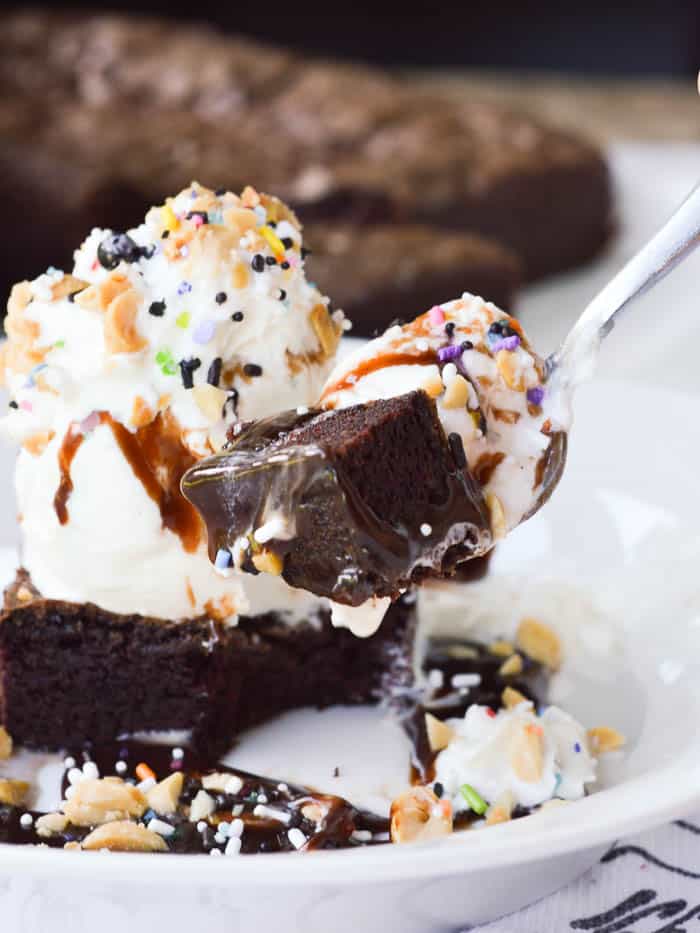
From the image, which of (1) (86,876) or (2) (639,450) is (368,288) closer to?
(2) (639,450)

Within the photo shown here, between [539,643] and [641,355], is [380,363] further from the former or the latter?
[641,355]

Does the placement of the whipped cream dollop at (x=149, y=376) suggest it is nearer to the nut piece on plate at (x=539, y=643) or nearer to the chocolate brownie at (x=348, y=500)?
the chocolate brownie at (x=348, y=500)

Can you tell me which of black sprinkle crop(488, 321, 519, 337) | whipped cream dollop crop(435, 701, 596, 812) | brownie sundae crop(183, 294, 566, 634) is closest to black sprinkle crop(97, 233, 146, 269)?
brownie sundae crop(183, 294, 566, 634)

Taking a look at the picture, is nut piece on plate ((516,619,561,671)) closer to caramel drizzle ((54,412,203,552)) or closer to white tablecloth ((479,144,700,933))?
white tablecloth ((479,144,700,933))

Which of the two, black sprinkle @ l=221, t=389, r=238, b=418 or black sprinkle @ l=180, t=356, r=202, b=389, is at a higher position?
black sprinkle @ l=180, t=356, r=202, b=389

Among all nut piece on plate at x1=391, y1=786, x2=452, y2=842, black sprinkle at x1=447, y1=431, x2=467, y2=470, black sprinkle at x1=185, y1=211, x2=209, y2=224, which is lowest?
nut piece on plate at x1=391, y1=786, x2=452, y2=842

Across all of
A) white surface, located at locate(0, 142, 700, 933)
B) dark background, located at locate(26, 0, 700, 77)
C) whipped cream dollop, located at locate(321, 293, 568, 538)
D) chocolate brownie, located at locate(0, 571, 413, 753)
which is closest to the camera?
white surface, located at locate(0, 142, 700, 933)

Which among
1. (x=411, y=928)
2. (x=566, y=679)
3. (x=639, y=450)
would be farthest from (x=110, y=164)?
(x=411, y=928)
